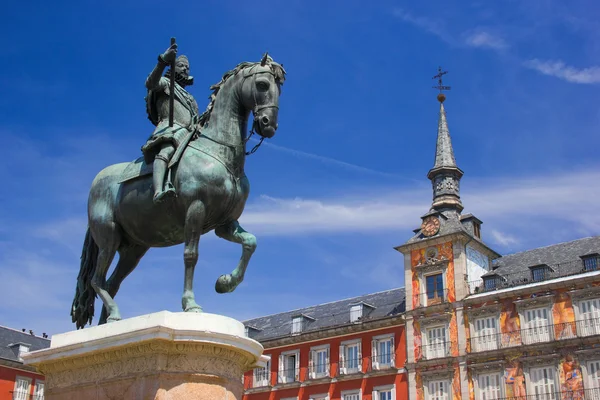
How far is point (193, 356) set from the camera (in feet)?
22.8

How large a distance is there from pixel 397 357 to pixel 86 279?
37.7m

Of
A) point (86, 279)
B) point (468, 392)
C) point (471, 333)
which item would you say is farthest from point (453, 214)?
point (86, 279)

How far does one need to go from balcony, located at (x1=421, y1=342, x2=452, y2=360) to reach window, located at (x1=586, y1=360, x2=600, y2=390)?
7807 mm

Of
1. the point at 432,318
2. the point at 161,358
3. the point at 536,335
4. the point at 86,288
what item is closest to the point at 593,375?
the point at 536,335

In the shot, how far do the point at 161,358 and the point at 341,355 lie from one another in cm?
4072

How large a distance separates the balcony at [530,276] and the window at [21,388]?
91.7ft

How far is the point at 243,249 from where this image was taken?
7.86 meters

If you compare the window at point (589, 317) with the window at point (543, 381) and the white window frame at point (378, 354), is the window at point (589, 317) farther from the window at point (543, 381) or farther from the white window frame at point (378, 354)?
the white window frame at point (378, 354)

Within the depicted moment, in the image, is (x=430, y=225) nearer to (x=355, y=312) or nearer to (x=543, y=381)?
(x=355, y=312)

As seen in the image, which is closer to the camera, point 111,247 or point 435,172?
point 111,247

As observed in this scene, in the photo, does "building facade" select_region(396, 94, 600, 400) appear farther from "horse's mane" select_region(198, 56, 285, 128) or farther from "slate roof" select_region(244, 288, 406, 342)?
"horse's mane" select_region(198, 56, 285, 128)

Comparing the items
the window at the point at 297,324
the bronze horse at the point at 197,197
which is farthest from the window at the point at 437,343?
the bronze horse at the point at 197,197

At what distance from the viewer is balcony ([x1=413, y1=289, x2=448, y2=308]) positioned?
4397 cm

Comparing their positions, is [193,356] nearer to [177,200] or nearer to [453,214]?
[177,200]
